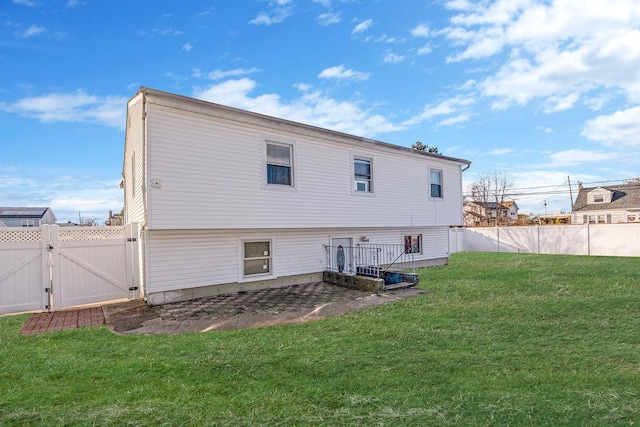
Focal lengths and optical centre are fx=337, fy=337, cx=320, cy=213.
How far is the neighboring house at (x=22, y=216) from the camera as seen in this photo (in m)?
32.1

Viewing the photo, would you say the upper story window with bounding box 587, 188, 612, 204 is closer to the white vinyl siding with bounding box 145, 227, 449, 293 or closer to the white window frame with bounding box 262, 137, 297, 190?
the white vinyl siding with bounding box 145, 227, 449, 293

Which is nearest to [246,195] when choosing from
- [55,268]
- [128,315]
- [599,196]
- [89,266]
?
[128,315]

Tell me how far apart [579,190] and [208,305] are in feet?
140

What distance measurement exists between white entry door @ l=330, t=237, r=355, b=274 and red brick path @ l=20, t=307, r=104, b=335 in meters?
6.75

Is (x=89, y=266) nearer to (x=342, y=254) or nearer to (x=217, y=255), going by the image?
(x=217, y=255)

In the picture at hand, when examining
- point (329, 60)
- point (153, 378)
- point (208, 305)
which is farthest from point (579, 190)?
point (153, 378)

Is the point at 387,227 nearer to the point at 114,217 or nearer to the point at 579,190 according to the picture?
the point at 114,217

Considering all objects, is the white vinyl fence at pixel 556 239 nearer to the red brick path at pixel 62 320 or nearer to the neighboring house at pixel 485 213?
the neighboring house at pixel 485 213

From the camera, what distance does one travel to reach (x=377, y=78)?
1371cm

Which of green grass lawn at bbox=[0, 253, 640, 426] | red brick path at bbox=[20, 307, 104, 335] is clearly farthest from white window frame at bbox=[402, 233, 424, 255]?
red brick path at bbox=[20, 307, 104, 335]

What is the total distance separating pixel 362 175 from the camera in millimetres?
11820

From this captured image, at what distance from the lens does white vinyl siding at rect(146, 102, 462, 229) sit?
764 cm

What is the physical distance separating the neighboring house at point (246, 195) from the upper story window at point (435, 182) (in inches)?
54.5

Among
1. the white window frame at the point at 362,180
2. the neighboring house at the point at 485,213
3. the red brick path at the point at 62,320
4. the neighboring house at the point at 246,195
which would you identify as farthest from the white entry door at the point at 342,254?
the neighboring house at the point at 485,213
